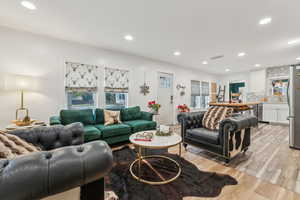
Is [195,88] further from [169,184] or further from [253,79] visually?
[169,184]

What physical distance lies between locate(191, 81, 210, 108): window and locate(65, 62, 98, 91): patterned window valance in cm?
457

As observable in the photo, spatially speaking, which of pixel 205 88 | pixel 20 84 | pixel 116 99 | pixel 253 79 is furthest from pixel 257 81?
pixel 20 84

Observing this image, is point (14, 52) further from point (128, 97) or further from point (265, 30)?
point (265, 30)

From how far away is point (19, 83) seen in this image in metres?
2.29

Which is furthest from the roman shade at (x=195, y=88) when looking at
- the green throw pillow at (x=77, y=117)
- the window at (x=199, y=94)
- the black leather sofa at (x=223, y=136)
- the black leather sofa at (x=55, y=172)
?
the black leather sofa at (x=55, y=172)

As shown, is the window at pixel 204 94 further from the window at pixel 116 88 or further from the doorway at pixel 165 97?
the window at pixel 116 88

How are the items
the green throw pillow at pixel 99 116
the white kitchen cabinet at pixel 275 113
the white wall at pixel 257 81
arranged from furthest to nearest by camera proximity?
the white wall at pixel 257 81
the white kitchen cabinet at pixel 275 113
the green throw pillow at pixel 99 116

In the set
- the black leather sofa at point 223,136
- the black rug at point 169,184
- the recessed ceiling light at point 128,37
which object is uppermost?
the recessed ceiling light at point 128,37

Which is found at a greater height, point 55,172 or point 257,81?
point 257,81

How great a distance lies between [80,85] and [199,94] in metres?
5.52

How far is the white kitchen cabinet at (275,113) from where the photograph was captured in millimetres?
5211

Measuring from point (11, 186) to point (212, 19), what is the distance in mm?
2961

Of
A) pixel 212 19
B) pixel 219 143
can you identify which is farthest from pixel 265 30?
pixel 219 143

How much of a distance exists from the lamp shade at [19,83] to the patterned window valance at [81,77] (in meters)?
0.78
